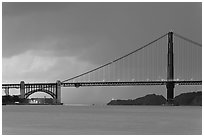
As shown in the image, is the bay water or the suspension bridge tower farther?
the suspension bridge tower

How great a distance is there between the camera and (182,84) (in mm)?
53344

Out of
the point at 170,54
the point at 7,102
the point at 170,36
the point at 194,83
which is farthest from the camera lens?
the point at 7,102

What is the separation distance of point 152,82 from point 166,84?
1.79 meters

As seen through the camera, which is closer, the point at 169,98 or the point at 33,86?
the point at 169,98

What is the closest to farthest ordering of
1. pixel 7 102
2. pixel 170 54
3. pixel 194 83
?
1. pixel 194 83
2. pixel 170 54
3. pixel 7 102

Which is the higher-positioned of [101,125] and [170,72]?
[170,72]

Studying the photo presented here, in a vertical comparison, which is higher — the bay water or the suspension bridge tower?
the suspension bridge tower

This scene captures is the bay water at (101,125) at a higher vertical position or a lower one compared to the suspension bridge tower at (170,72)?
lower

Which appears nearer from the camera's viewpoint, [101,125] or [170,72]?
[101,125]

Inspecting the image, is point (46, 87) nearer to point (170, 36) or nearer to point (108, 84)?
point (108, 84)

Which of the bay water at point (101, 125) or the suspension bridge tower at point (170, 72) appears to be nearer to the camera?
the bay water at point (101, 125)

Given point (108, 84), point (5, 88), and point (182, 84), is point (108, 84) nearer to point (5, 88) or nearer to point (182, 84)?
point (182, 84)

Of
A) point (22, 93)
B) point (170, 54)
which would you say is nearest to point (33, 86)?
point (22, 93)

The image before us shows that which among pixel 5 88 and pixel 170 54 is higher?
pixel 170 54
